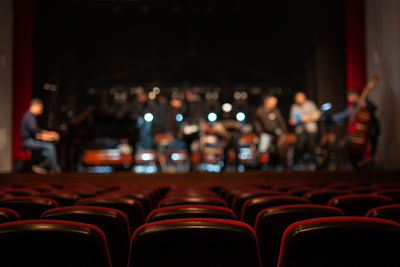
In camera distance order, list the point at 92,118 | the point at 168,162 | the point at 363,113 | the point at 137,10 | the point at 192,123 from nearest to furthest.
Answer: the point at 363,113
the point at 92,118
the point at 192,123
the point at 168,162
the point at 137,10

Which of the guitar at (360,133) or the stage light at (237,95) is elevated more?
the stage light at (237,95)

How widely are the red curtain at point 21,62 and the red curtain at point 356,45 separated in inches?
311

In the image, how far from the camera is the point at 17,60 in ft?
30.6

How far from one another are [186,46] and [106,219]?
11922 mm

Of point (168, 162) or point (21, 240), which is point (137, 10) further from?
point (21, 240)

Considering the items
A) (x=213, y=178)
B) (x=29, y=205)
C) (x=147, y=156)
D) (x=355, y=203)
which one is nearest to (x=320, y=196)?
(x=355, y=203)

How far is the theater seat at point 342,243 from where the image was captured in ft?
3.67

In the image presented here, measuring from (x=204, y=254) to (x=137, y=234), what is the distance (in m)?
0.21

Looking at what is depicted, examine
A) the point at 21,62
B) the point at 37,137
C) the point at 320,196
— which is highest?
the point at 21,62

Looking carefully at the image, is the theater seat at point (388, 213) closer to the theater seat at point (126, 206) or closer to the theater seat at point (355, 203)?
the theater seat at point (355, 203)

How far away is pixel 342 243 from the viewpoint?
1134 mm

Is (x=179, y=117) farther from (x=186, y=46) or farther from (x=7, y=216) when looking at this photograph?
(x=7, y=216)

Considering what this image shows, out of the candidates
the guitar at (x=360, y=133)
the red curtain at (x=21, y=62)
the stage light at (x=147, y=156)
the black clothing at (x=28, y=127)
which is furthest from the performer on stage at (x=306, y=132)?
the red curtain at (x=21, y=62)

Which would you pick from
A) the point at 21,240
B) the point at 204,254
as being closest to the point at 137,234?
the point at 204,254
